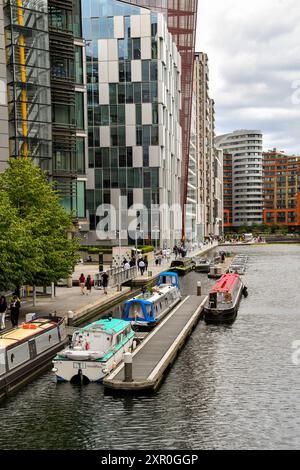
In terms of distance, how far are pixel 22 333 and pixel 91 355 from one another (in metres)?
3.70

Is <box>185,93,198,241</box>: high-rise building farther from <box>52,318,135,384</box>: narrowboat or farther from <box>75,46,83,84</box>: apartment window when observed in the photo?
<box>52,318,135,384</box>: narrowboat

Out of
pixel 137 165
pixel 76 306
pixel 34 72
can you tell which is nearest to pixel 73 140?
pixel 34 72

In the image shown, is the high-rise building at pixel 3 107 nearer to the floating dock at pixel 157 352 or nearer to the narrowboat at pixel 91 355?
the floating dock at pixel 157 352

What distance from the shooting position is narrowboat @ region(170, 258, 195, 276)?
74438 mm

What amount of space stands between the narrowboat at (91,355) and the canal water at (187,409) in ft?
1.87

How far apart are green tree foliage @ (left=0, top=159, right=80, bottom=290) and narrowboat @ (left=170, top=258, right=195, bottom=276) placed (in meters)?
31.4

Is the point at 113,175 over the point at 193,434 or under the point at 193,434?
over

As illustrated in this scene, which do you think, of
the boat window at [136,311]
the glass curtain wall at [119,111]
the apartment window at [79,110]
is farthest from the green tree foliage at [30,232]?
the glass curtain wall at [119,111]

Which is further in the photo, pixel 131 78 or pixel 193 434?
pixel 131 78

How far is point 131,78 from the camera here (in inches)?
3930

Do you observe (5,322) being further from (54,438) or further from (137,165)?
(137,165)

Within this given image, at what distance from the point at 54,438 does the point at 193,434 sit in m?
4.47

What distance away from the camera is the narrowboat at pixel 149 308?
37812mm
